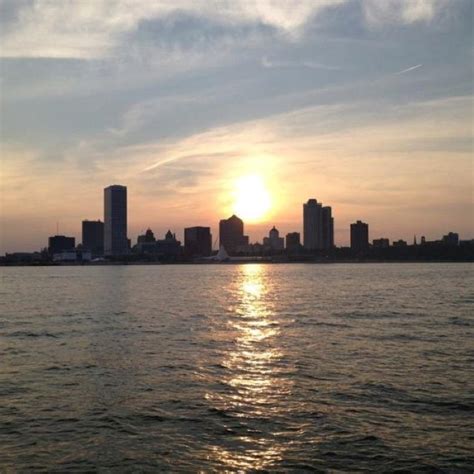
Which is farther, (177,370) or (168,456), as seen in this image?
(177,370)

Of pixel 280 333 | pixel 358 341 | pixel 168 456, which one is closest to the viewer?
pixel 168 456

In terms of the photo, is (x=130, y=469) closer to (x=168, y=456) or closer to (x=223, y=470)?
(x=168, y=456)

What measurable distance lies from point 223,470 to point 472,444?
989 centimetres

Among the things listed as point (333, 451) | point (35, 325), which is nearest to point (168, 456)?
point (333, 451)

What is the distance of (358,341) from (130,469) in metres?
31.8

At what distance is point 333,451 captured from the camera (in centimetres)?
2133

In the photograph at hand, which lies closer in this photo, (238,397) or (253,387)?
(238,397)

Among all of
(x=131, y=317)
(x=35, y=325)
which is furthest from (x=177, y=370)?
(x=131, y=317)

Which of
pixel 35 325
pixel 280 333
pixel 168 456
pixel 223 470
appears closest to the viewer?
pixel 223 470

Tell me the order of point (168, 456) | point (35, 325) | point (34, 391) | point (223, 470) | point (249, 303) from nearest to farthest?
point (223, 470) < point (168, 456) < point (34, 391) < point (35, 325) < point (249, 303)

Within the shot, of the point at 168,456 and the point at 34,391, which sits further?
the point at 34,391

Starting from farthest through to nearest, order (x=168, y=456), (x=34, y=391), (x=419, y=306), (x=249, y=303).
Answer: (x=249, y=303) < (x=419, y=306) < (x=34, y=391) < (x=168, y=456)

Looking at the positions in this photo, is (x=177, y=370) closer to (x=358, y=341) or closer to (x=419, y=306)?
(x=358, y=341)

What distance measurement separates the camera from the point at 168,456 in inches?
830
